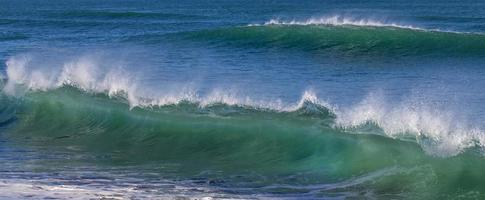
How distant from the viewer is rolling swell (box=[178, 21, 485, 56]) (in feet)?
108

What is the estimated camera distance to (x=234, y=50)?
34.8 metres

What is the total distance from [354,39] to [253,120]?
20373 mm

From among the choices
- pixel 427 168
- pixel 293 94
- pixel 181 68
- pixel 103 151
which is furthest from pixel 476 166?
pixel 181 68

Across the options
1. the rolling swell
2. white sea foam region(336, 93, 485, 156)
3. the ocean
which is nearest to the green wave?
the ocean

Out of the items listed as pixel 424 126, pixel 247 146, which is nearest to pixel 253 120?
pixel 247 146

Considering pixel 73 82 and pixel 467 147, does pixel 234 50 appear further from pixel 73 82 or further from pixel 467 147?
pixel 467 147

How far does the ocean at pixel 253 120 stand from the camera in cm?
1244

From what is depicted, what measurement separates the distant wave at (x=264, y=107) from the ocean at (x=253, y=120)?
4 centimetres

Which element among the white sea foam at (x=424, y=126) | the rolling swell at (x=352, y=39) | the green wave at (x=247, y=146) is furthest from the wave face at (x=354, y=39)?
the white sea foam at (x=424, y=126)

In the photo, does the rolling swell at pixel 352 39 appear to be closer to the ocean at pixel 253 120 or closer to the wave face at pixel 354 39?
the wave face at pixel 354 39

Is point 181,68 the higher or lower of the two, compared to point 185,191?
higher

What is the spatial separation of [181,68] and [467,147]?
1609cm

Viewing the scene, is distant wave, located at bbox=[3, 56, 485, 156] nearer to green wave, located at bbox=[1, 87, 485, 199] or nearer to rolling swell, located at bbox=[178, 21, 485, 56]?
green wave, located at bbox=[1, 87, 485, 199]

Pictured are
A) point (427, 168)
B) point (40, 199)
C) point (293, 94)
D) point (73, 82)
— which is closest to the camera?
point (40, 199)
